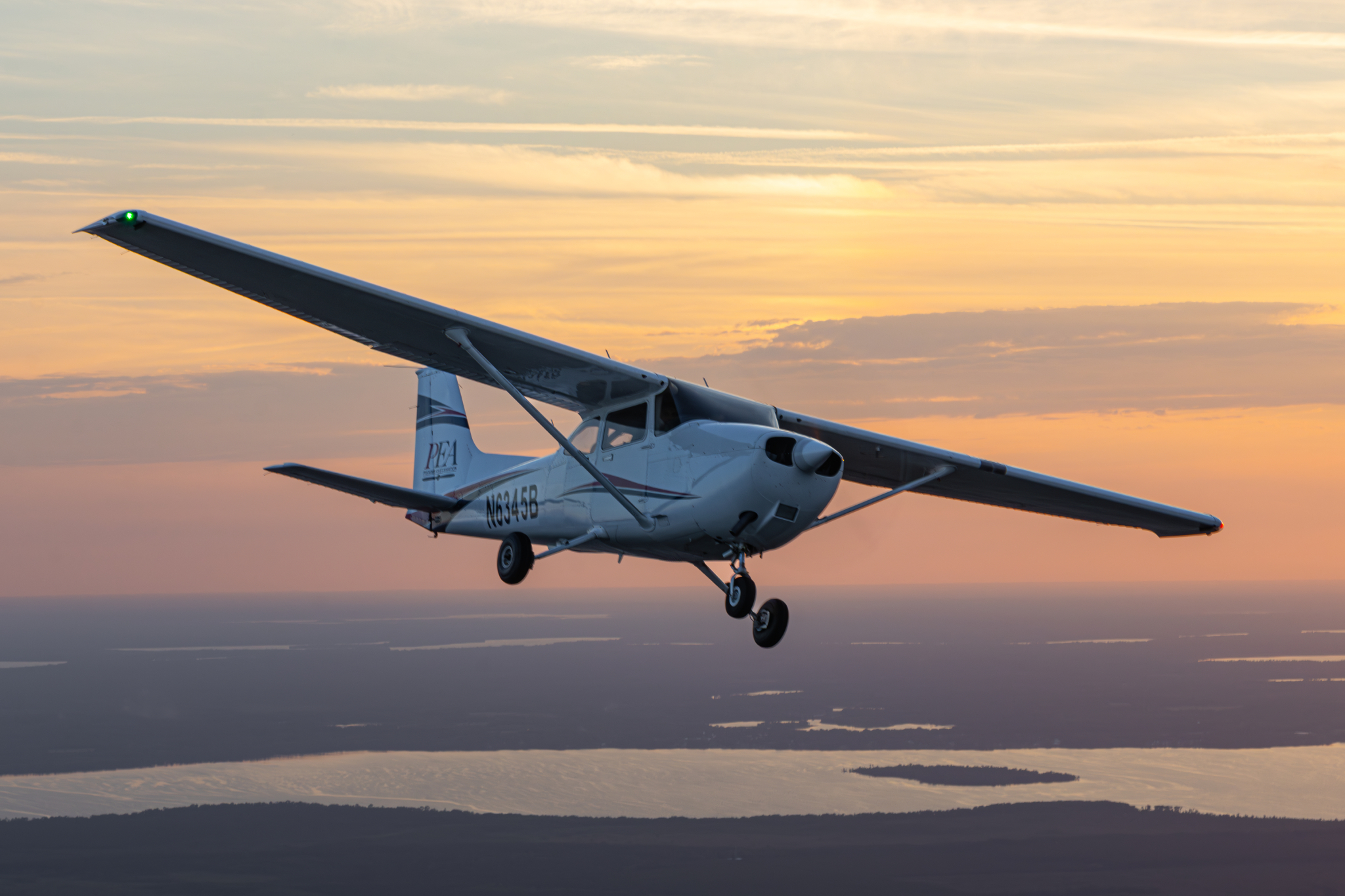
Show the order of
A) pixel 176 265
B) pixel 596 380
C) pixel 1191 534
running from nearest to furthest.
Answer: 1. pixel 176 265
2. pixel 596 380
3. pixel 1191 534

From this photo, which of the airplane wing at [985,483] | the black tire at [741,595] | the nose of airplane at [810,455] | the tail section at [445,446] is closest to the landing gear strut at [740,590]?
the black tire at [741,595]

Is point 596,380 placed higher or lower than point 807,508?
higher

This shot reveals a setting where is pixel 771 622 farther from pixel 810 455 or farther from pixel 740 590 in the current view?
pixel 810 455

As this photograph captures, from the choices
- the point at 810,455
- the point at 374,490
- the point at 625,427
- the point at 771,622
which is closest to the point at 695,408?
the point at 625,427

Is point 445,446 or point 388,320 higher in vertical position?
point 388,320

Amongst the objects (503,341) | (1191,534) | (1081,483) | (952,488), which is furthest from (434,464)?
(1191,534)

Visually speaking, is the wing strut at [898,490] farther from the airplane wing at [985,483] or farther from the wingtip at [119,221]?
the wingtip at [119,221]

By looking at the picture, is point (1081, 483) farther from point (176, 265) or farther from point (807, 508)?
point (176, 265)
